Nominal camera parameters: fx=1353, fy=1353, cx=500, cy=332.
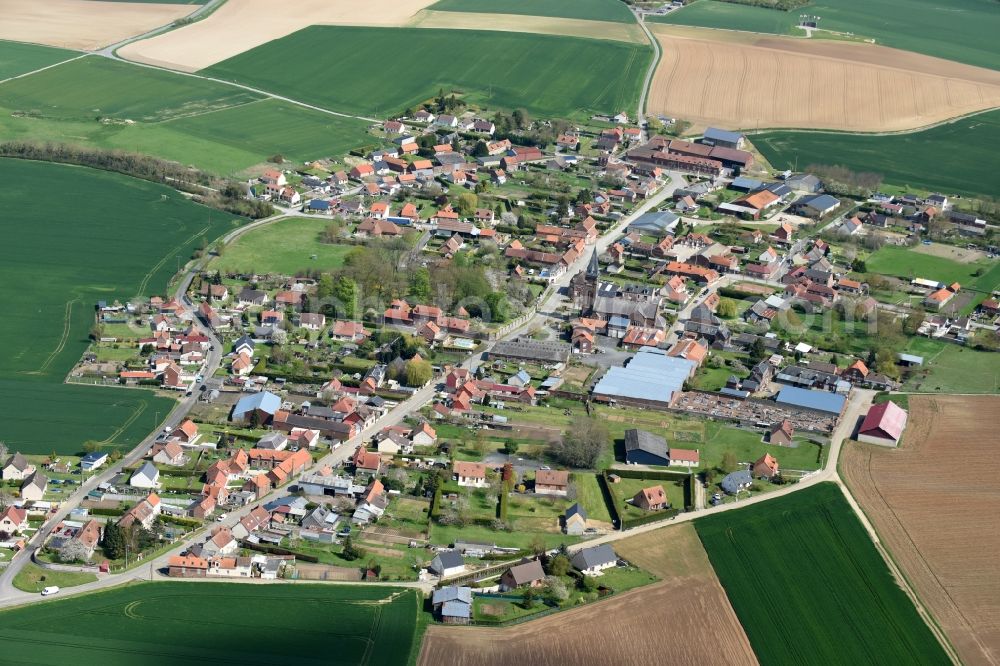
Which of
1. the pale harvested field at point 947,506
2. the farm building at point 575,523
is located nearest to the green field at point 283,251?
the farm building at point 575,523

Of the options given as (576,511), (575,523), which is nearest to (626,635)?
(575,523)

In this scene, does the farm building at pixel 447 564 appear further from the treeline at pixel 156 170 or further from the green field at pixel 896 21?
the green field at pixel 896 21

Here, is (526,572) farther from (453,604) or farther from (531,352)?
(531,352)

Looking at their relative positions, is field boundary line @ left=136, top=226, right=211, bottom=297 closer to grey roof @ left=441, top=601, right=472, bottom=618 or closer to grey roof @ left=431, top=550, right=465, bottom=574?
grey roof @ left=431, top=550, right=465, bottom=574

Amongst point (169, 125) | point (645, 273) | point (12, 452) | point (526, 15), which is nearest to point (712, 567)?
point (12, 452)

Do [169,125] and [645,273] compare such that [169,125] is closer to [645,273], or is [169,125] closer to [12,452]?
[645,273]

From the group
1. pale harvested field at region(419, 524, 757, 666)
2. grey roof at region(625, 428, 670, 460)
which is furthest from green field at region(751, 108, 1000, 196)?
pale harvested field at region(419, 524, 757, 666)
